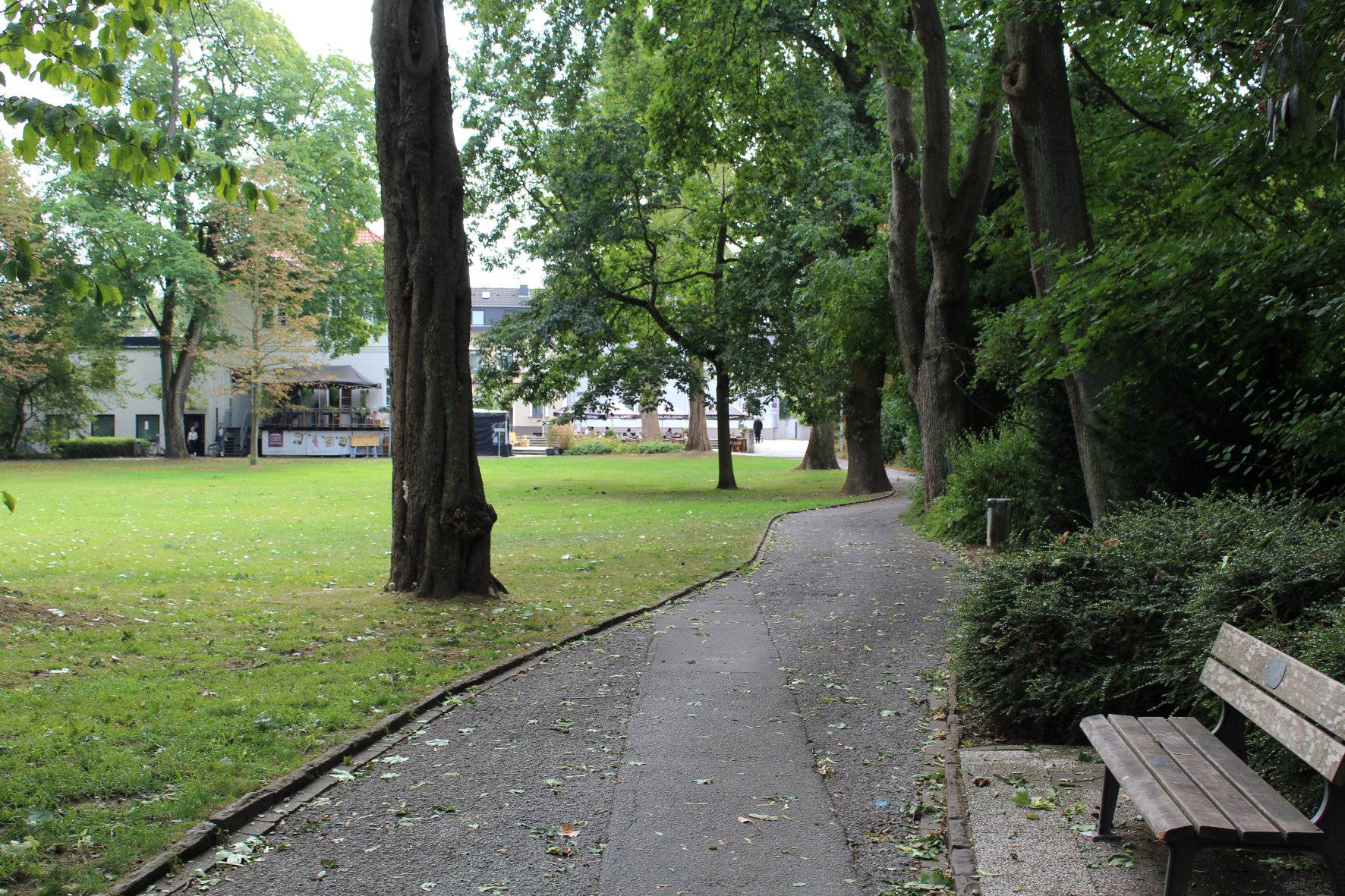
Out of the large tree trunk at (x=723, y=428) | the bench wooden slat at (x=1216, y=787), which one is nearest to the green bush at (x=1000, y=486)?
the bench wooden slat at (x=1216, y=787)

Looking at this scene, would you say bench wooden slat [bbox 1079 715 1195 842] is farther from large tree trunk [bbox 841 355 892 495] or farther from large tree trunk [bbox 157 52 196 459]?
large tree trunk [bbox 157 52 196 459]

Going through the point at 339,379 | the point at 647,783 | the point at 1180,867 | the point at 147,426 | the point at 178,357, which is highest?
the point at 178,357

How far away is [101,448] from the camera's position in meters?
50.0

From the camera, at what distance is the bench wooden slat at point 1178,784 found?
320 cm

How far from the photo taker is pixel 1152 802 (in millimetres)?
3441

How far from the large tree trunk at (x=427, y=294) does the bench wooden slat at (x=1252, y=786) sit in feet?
23.8

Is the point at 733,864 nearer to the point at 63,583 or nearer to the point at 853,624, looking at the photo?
the point at 853,624

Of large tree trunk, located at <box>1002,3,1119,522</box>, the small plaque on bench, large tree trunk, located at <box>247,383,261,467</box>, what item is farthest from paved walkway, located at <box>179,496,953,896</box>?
large tree trunk, located at <box>247,383,261,467</box>

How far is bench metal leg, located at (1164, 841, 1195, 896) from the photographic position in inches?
128

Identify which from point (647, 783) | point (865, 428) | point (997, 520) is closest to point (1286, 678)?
point (647, 783)

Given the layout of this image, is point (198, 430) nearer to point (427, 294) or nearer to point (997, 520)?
point (427, 294)

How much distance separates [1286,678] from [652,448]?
5430cm

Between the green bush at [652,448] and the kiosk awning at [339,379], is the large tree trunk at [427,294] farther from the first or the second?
the kiosk awning at [339,379]

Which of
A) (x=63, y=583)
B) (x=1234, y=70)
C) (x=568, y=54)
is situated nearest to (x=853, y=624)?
(x=1234, y=70)
